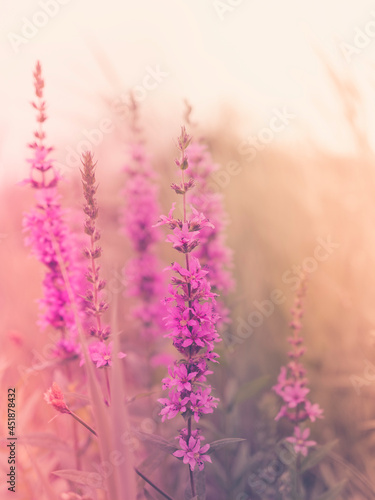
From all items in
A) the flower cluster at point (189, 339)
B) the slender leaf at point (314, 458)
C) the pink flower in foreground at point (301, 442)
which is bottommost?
the slender leaf at point (314, 458)

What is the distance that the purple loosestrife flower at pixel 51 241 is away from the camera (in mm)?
1391

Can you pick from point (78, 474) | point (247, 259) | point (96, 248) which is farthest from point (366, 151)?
point (78, 474)

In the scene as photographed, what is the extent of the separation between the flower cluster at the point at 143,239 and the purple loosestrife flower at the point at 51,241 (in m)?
0.54

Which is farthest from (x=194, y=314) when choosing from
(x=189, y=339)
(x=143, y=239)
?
(x=143, y=239)

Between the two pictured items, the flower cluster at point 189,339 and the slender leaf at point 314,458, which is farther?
the slender leaf at point 314,458

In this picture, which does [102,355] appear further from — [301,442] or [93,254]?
[301,442]

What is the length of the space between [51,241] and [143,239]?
2.19 feet

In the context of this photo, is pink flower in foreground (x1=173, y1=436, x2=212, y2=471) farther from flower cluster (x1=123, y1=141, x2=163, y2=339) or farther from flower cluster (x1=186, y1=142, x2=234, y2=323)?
flower cluster (x1=123, y1=141, x2=163, y2=339)

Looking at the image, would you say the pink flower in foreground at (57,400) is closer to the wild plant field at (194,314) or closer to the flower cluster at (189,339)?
the wild plant field at (194,314)

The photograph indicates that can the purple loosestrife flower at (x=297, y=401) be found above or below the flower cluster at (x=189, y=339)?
below

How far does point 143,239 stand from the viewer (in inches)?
80.7

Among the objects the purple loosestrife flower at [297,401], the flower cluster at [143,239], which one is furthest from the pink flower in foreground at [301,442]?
the flower cluster at [143,239]

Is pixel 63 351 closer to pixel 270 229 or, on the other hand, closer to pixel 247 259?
pixel 247 259

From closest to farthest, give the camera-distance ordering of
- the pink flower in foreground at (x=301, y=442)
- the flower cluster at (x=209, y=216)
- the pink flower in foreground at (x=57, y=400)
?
the pink flower in foreground at (x=57, y=400) → the pink flower in foreground at (x=301, y=442) → the flower cluster at (x=209, y=216)
